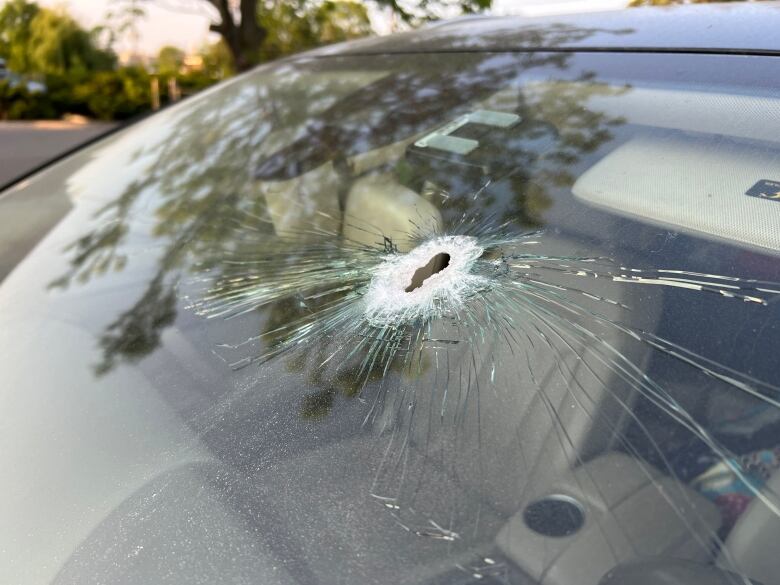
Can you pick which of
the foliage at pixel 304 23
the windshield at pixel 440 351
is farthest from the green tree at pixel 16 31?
the windshield at pixel 440 351

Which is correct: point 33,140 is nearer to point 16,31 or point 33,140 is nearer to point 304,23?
point 304,23

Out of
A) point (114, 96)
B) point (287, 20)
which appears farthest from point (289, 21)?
point (114, 96)

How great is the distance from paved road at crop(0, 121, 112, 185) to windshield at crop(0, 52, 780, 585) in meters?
8.07

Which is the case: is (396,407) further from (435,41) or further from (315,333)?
(435,41)

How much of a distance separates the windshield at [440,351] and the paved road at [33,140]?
26.5 feet

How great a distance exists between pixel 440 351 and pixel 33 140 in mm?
13749

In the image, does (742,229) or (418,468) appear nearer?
(418,468)

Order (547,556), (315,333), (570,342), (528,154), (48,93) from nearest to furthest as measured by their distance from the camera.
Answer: (547,556) < (570,342) < (315,333) < (528,154) < (48,93)

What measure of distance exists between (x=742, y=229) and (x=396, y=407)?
0.55 m

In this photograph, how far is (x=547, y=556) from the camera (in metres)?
0.75

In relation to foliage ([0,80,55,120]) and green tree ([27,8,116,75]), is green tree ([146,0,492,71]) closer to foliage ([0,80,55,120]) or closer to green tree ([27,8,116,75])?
foliage ([0,80,55,120])

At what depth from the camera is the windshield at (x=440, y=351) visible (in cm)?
79

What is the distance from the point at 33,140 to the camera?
42.0 feet

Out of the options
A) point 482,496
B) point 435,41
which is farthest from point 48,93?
point 482,496
